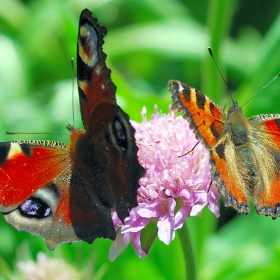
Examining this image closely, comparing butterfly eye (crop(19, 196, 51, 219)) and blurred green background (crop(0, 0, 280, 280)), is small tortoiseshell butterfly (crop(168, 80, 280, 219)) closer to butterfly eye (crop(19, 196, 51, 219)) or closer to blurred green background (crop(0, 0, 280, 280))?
butterfly eye (crop(19, 196, 51, 219))

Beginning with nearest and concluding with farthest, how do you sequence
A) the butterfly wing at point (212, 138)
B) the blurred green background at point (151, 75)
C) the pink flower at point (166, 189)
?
the butterfly wing at point (212, 138), the pink flower at point (166, 189), the blurred green background at point (151, 75)

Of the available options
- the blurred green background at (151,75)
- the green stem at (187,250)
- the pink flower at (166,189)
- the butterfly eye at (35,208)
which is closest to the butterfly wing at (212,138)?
the pink flower at (166,189)

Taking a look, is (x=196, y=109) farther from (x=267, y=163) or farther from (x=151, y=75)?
(x=151, y=75)

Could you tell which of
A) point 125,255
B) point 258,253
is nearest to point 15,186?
point 125,255

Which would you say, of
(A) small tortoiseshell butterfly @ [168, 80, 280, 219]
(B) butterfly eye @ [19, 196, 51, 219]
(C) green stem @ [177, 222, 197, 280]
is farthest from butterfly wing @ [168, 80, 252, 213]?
(B) butterfly eye @ [19, 196, 51, 219]

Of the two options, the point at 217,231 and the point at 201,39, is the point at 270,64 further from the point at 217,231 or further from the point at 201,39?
the point at 217,231

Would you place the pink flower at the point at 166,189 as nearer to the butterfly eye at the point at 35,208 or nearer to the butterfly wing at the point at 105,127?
the butterfly wing at the point at 105,127
